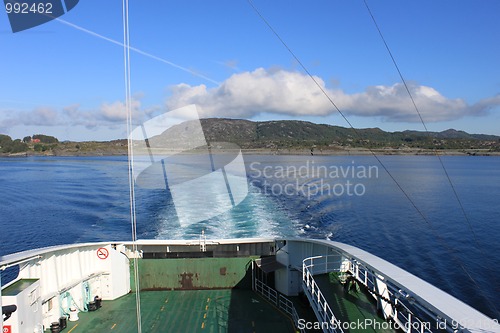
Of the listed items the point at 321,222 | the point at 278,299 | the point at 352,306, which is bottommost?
the point at 321,222

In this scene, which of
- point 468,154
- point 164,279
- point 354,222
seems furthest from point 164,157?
point 468,154

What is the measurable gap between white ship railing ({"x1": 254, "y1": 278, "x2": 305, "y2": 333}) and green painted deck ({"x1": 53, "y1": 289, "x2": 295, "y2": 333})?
146 mm

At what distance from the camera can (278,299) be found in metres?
8.12

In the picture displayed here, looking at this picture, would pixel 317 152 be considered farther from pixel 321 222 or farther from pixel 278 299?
pixel 278 299

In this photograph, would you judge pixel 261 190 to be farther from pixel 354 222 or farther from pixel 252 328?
pixel 252 328

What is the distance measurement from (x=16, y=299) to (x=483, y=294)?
12573 mm

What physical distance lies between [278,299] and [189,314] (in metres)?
2.00

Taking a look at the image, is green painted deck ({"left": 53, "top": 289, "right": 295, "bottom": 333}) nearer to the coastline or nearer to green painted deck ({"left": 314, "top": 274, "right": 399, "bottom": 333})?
green painted deck ({"left": 314, "top": 274, "right": 399, "bottom": 333})

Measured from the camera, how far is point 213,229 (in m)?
17.5

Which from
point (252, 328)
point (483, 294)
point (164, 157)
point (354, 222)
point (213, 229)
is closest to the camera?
point (252, 328)

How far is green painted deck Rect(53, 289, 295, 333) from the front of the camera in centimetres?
682

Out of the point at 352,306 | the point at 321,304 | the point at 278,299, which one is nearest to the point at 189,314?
the point at 278,299

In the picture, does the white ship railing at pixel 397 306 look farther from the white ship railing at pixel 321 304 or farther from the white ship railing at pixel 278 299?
the white ship railing at pixel 278 299

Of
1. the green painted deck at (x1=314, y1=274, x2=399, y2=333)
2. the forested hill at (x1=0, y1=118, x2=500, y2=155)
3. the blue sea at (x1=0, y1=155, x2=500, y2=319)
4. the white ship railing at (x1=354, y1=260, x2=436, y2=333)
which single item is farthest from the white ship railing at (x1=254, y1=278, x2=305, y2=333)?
the forested hill at (x1=0, y1=118, x2=500, y2=155)
